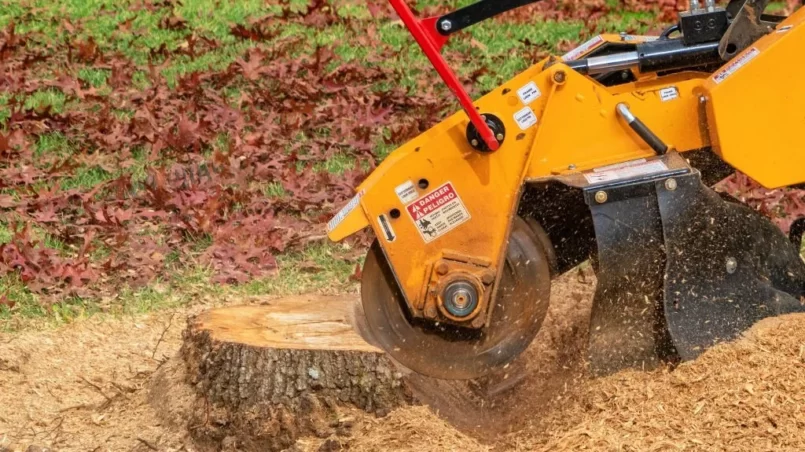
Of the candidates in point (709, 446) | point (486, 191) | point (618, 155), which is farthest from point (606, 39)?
point (709, 446)

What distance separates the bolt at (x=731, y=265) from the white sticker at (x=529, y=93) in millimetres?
881

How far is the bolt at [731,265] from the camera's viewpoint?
399cm

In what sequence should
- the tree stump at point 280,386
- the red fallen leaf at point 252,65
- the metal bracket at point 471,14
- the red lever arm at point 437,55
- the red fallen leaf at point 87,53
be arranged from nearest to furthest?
the red lever arm at point 437,55 < the metal bracket at point 471,14 < the tree stump at point 280,386 < the red fallen leaf at point 252,65 < the red fallen leaf at point 87,53

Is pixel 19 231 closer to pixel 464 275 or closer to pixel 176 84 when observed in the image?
pixel 176 84

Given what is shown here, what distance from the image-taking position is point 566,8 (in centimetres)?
1052

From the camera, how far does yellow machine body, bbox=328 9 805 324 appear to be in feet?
12.7

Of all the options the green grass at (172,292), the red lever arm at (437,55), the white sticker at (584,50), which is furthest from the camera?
the green grass at (172,292)

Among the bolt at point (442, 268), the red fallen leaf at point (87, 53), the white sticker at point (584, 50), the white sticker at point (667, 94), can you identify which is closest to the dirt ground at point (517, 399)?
the bolt at point (442, 268)

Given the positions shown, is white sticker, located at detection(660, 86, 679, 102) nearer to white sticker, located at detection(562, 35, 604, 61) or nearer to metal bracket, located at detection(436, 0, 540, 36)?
white sticker, located at detection(562, 35, 604, 61)

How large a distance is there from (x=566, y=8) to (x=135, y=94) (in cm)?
426

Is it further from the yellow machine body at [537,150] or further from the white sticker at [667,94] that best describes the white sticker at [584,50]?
the white sticker at [667,94]

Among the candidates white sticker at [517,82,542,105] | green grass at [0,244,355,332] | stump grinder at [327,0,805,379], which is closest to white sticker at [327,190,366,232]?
stump grinder at [327,0,805,379]

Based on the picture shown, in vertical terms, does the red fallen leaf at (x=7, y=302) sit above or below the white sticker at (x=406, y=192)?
below

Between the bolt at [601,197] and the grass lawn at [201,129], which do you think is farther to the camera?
the grass lawn at [201,129]
